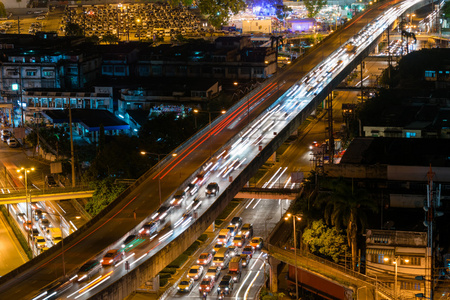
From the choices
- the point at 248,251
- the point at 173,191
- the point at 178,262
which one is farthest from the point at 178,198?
the point at 248,251

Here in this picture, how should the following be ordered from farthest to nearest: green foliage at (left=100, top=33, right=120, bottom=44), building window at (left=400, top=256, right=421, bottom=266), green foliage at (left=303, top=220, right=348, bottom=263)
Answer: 1. green foliage at (left=100, top=33, right=120, bottom=44)
2. green foliage at (left=303, top=220, right=348, bottom=263)
3. building window at (left=400, top=256, right=421, bottom=266)

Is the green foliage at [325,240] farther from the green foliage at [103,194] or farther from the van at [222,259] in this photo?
the green foliage at [103,194]

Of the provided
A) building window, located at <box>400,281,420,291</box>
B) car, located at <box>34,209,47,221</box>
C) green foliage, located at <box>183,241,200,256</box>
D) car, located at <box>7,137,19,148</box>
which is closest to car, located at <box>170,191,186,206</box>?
green foliage, located at <box>183,241,200,256</box>

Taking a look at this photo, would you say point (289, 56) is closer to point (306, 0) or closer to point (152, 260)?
point (306, 0)

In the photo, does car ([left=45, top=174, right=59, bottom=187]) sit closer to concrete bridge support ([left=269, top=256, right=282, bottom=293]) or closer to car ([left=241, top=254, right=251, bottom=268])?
car ([left=241, top=254, right=251, bottom=268])

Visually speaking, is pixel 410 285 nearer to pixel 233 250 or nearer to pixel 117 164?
pixel 233 250

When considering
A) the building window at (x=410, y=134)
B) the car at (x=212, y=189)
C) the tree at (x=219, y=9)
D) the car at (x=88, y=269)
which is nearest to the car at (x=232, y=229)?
the car at (x=212, y=189)

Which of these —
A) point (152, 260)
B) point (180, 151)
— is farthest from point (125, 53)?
point (152, 260)
